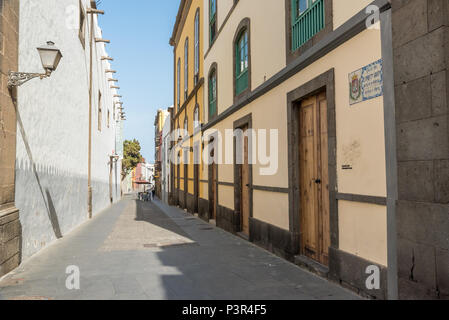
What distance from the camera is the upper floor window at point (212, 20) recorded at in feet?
43.2

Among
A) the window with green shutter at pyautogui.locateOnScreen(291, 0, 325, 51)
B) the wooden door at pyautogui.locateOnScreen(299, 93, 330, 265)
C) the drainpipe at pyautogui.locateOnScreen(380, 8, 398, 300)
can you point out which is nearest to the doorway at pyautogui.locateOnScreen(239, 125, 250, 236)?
the wooden door at pyautogui.locateOnScreen(299, 93, 330, 265)

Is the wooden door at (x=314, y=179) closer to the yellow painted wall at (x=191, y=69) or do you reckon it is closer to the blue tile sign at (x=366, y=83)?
the blue tile sign at (x=366, y=83)

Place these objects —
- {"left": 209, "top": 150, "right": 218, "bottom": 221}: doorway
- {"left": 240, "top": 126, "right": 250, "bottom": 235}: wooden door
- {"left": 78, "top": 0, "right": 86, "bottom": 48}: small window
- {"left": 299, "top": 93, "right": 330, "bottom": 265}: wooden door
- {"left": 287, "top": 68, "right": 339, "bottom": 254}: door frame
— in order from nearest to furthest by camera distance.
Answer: {"left": 287, "top": 68, "right": 339, "bottom": 254}: door frame < {"left": 299, "top": 93, "right": 330, "bottom": 265}: wooden door < {"left": 240, "top": 126, "right": 250, "bottom": 235}: wooden door < {"left": 209, "top": 150, "right": 218, "bottom": 221}: doorway < {"left": 78, "top": 0, "right": 86, "bottom": 48}: small window

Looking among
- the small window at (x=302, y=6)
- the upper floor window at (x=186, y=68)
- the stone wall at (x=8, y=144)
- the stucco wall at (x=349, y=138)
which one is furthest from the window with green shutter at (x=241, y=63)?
the upper floor window at (x=186, y=68)

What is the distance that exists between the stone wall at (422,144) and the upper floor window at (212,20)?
395 inches

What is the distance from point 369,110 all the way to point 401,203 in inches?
51.9

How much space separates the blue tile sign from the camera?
14.4ft

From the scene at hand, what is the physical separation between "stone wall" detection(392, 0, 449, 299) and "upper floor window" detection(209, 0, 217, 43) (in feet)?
32.9

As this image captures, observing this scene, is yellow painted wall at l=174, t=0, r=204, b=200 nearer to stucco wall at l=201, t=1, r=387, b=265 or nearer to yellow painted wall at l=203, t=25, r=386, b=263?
stucco wall at l=201, t=1, r=387, b=265

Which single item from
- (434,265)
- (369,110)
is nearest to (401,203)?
(434,265)

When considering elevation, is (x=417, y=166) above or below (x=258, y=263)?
above

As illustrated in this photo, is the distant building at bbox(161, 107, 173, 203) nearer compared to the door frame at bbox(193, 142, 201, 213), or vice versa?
the door frame at bbox(193, 142, 201, 213)
